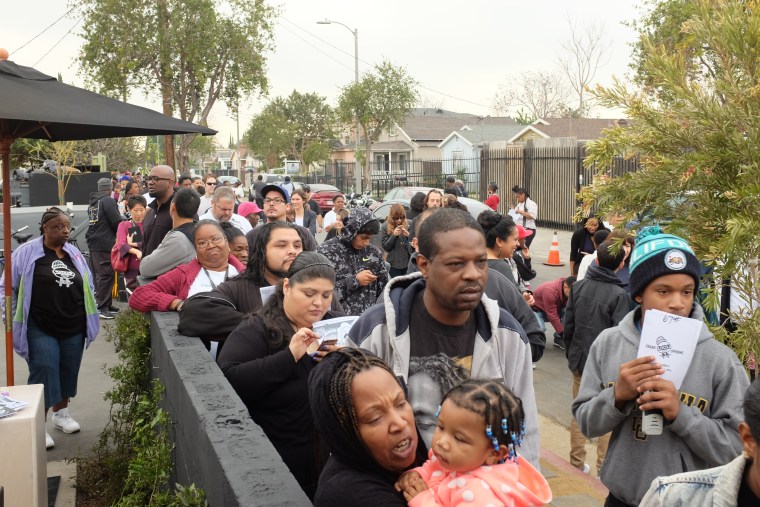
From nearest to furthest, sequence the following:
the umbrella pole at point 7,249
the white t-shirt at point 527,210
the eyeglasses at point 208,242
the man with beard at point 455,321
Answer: the man with beard at point 455,321, the eyeglasses at point 208,242, the umbrella pole at point 7,249, the white t-shirt at point 527,210

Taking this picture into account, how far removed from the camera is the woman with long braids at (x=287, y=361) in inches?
137

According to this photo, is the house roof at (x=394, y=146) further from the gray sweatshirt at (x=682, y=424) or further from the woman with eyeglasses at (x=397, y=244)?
the gray sweatshirt at (x=682, y=424)

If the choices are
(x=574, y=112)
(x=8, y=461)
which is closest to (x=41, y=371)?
(x=8, y=461)

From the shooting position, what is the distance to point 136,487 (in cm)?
446

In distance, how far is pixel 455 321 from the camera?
2693 millimetres

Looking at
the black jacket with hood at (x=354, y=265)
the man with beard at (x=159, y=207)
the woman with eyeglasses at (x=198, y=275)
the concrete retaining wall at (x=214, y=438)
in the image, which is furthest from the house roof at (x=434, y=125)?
the concrete retaining wall at (x=214, y=438)

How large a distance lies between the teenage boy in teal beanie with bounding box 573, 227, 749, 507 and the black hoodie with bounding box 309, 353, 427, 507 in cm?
111

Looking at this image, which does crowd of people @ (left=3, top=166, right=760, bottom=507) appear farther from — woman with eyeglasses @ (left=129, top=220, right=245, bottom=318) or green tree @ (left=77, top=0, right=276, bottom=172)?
green tree @ (left=77, top=0, right=276, bottom=172)

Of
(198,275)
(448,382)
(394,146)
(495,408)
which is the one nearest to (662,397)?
(448,382)

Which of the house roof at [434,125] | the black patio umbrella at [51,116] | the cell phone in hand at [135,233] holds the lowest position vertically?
the cell phone in hand at [135,233]

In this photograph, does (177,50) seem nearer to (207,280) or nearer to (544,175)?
(544,175)

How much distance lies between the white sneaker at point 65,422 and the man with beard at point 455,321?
5143mm

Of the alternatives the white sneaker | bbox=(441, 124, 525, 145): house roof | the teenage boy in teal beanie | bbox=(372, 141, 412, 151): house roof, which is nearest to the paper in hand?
the teenage boy in teal beanie

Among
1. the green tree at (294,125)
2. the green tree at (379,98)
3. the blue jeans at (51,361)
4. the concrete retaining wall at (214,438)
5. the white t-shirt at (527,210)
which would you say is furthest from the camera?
the green tree at (294,125)
